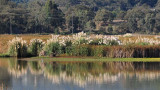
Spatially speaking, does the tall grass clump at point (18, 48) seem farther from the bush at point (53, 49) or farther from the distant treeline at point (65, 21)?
the distant treeline at point (65, 21)

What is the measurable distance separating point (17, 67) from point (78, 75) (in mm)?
6461

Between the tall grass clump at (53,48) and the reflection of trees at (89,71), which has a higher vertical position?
the tall grass clump at (53,48)

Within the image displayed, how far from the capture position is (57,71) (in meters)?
29.9

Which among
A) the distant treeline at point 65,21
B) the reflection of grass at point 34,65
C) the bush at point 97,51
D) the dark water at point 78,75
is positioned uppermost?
the distant treeline at point 65,21

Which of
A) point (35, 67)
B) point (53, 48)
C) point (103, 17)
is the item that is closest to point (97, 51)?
point (53, 48)

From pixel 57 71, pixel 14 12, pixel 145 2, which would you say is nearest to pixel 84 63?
pixel 57 71

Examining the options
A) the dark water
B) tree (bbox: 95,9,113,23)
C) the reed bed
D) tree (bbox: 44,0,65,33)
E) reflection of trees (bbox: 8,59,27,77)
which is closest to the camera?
the dark water

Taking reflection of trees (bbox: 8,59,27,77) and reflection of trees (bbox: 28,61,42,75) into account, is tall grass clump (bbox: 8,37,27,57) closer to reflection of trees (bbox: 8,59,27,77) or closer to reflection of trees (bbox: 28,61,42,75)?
reflection of trees (bbox: 8,59,27,77)

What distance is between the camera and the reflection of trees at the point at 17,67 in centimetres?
2950

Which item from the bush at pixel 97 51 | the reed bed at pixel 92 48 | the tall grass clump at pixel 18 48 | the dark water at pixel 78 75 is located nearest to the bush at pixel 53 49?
the reed bed at pixel 92 48

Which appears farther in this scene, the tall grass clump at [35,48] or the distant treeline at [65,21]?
the distant treeline at [65,21]

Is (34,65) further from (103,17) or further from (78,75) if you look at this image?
(103,17)

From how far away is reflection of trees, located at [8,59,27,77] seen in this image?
1161 inches

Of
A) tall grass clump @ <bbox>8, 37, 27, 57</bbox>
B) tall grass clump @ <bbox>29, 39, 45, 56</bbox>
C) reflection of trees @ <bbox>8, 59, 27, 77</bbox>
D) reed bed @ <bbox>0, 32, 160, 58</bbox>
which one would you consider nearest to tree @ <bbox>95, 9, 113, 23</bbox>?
reed bed @ <bbox>0, 32, 160, 58</bbox>
